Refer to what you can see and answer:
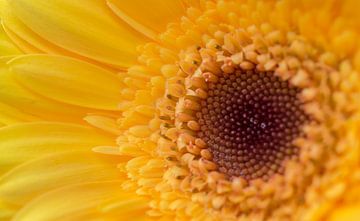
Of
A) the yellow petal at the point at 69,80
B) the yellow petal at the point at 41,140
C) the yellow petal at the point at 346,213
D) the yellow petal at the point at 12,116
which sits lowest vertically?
the yellow petal at the point at 346,213

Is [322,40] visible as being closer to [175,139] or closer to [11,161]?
[175,139]

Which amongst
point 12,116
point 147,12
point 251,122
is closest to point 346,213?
point 251,122

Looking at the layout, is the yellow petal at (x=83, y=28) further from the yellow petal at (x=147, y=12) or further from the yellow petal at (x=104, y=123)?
the yellow petal at (x=104, y=123)

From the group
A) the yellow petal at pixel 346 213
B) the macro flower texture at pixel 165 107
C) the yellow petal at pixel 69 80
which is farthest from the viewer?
the yellow petal at pixel 69 80

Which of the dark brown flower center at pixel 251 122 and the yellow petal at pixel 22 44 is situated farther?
the yellow petal at pixel 22 44

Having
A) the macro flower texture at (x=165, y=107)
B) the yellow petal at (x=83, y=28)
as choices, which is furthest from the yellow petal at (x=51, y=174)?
the yellow petal at (x=83, y=28)

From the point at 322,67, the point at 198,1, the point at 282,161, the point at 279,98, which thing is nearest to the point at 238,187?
the point at 282,161

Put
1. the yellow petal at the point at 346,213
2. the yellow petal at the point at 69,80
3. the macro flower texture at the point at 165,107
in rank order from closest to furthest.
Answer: the yellow petal at the point at 346,213, the macro flower texture at the point at 165,107, the yellow petal at the point at 69,80
